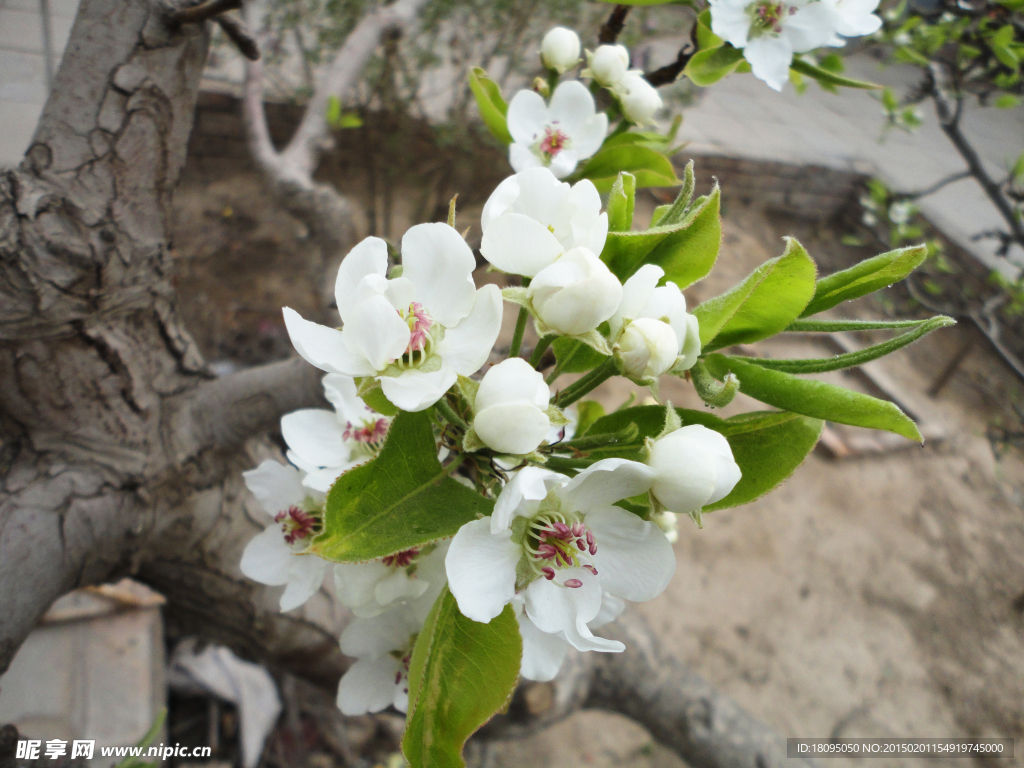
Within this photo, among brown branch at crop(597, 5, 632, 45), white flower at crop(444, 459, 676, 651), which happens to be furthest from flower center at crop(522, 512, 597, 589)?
brown branch at crop(597, 5, 632, 45)

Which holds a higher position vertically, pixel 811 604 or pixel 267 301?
pixel 267 301

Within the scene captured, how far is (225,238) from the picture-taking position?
10.6ft

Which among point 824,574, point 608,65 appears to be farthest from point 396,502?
point 824,574

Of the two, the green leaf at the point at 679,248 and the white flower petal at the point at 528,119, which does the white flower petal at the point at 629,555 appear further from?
the white flower petal at the point at 528,119

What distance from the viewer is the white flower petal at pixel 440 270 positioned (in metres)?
0.47

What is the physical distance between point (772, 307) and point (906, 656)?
2.89m

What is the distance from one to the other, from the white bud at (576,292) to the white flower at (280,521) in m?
0.36

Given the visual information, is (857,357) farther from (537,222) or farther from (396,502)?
(396,502)

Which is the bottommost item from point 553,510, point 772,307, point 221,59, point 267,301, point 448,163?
point 267,301

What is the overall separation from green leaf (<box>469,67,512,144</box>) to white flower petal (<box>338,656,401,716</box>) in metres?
0.69

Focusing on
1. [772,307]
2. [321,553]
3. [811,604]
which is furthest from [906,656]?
[321,553]

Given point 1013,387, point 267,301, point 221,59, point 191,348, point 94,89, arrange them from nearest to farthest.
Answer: point 94,89, point 191,348, point 267,301, point 221,59, point 1013,387

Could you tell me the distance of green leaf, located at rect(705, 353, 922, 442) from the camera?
0.43 meters

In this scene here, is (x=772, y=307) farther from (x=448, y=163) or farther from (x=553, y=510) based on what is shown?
(x=448, y=163)
